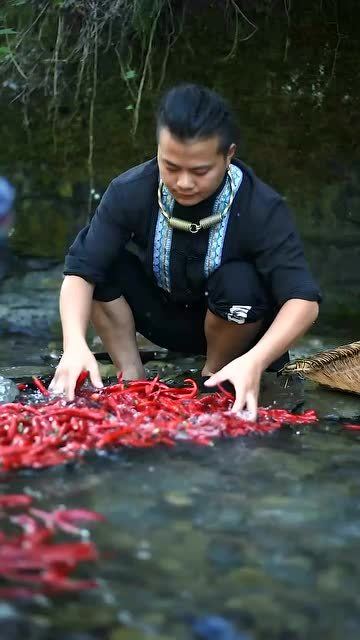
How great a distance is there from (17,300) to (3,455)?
366cm

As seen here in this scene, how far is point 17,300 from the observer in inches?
262

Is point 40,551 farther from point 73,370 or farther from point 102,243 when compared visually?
point 102,243

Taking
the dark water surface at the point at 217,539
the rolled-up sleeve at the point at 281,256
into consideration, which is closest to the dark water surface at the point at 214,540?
the dark water surface at the point at 217,539

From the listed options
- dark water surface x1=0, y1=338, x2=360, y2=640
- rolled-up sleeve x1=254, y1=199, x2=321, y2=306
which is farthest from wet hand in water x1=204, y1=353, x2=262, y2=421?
rolled-up sleeve x1=254, y1=199, x2=321, y2=306

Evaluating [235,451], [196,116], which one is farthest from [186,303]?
[235,451]

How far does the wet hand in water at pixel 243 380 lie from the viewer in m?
3.61

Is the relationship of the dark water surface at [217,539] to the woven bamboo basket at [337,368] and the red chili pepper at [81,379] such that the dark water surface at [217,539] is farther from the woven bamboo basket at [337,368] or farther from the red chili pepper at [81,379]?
the woven bamboo basket at [337,368]

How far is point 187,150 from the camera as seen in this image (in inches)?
142

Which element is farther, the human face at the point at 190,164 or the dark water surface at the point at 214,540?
the human face at the point at 190,164

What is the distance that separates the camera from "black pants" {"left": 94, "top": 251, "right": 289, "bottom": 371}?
4137mm

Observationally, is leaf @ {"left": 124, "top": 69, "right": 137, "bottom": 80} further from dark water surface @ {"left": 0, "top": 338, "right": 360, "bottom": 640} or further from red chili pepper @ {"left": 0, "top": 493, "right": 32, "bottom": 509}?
red chili pepper @ {"left": 0, "top": 493, "right": 32, "bottom": 509}

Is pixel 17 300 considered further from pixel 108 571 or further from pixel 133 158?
pixel 108 571

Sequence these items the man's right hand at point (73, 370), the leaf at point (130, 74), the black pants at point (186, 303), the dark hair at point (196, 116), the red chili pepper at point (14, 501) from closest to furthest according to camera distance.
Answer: the red chili pepper at point (14, 501) → the dark hair at point (196, 116) → the man's right hand at point (73, 370) → the black pants at point (186, 303) → the leaf at point (130, 74)

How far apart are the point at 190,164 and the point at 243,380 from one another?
846mm
